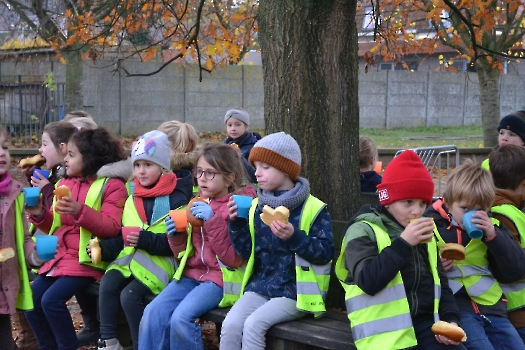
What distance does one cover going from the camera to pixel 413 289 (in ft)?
12.6

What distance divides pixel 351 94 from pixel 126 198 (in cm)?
185

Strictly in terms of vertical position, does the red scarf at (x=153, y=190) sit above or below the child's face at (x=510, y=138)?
below

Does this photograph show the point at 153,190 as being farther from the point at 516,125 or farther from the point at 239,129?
A: the point at 239,129

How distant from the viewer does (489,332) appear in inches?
159

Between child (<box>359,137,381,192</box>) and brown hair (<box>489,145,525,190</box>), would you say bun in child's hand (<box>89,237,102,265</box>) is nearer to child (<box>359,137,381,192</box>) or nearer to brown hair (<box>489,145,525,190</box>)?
brown hair (<box>489,145,525,190</box>)

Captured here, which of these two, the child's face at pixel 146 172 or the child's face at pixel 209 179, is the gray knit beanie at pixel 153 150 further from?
the child's face at pixel 209 179

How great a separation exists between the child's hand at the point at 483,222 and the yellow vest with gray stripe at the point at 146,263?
2.23m

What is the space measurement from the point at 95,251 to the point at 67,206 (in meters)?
0.36

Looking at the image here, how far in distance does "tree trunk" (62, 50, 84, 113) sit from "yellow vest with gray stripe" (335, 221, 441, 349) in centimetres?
1402

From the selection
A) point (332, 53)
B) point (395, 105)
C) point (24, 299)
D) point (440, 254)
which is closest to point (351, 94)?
point (332, 53)

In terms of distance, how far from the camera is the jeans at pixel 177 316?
4.50 metres

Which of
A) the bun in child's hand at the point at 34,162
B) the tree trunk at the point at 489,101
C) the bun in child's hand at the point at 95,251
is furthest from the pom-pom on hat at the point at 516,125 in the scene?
the tree trunk at the point at 489,101

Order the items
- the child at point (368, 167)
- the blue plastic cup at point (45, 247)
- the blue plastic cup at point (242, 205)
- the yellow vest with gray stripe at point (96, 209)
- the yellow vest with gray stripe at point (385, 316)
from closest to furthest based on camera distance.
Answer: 1. the yellow vest with gray stripe at point (385, 316)
2. the blue plastic cup at point (242, 205)
3. the blue plastic cup at point (45, 247)
4. the yellow vest with gray stripe at point (96, 209)
5. the child at point (368, 167)

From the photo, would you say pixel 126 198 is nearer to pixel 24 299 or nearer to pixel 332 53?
pixel 24 299
